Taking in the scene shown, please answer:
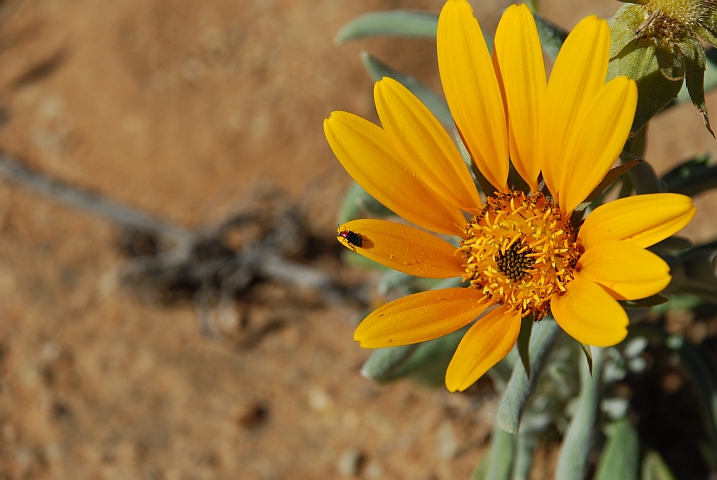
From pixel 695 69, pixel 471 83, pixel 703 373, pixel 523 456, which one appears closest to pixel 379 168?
pixel 471 83

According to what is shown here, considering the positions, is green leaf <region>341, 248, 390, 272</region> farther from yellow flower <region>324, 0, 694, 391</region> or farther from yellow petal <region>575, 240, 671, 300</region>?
yellow petal <region>575, 240, 671, 300</region>

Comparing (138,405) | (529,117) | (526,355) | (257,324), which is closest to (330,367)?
(257,324)

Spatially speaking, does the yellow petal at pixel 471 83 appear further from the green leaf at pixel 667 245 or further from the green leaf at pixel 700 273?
the green leaf at pixel 700 273

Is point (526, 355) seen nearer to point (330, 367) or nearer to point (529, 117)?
point (529, 117)

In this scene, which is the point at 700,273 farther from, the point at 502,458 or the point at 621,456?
the point at 502,458

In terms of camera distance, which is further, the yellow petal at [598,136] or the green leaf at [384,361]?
the green leaf at [384,361]

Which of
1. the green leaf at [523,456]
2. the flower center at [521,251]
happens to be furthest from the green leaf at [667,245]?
the green leaf at [523,456]

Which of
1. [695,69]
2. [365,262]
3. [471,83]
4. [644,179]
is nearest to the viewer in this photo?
[695,69]
